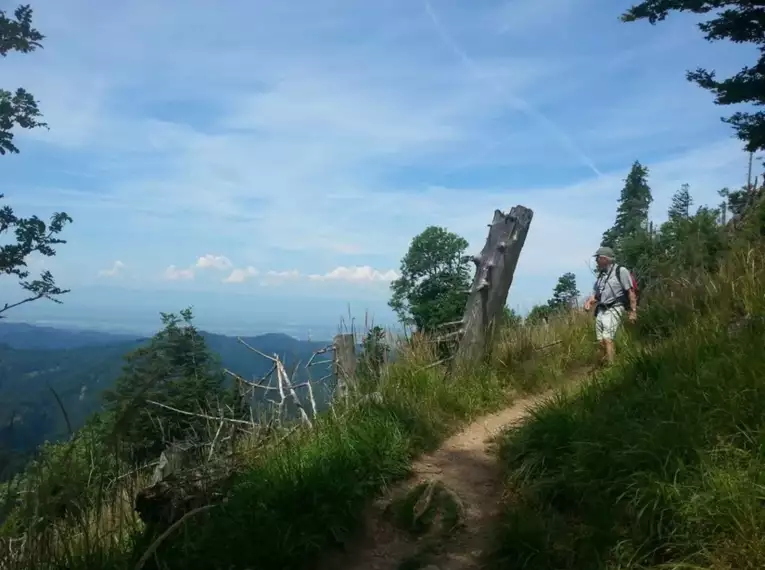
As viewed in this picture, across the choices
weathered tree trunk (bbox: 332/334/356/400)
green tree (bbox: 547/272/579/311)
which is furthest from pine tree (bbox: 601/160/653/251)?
weathered tree trunk (bbox: 332/334/356/400)

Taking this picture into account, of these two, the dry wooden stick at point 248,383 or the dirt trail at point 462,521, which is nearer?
the dirt trail at point 462,521

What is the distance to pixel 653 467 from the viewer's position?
350cm

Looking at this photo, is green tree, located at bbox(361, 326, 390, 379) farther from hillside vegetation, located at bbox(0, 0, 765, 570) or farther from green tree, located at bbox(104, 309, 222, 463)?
green tree, located at bbox(104, 309, 222, 463)

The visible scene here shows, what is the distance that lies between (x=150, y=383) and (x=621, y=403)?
3.23 metres

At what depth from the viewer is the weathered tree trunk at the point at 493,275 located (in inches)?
302

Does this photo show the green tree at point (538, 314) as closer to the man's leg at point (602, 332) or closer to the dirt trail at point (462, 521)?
the man's leg at point (602, 332)

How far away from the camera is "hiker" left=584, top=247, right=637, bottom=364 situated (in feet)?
24.2

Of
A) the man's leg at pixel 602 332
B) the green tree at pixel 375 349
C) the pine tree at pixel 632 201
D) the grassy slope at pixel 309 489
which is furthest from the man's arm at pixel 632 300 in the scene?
the pine tree at pixel 632 201

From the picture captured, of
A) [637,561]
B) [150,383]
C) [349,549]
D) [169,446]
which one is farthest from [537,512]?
[169,446]

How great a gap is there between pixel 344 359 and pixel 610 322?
3221mm

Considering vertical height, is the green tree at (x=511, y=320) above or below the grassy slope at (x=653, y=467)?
above

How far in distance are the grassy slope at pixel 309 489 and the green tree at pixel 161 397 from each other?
0.57 m

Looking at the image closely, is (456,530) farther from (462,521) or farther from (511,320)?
(511,320)

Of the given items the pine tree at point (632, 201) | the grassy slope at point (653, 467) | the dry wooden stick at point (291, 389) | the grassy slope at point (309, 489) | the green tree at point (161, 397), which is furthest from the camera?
the pine tree at point (632, 201)
